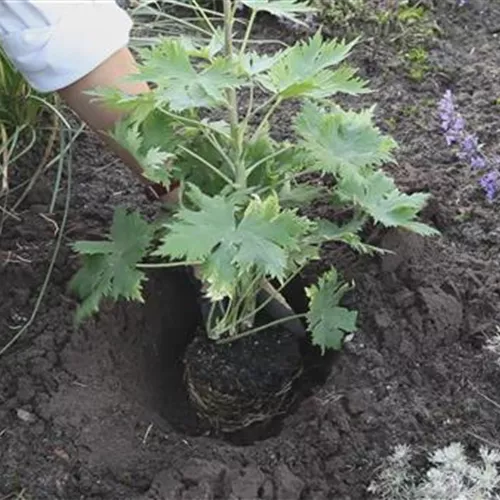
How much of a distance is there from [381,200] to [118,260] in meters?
0.44

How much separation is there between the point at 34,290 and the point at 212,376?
0.40 m

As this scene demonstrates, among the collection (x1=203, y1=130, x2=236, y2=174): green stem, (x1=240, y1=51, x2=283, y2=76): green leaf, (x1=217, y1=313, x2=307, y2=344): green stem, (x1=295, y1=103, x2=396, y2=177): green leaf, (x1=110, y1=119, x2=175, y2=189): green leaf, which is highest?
(x1=240, y1=51, x2=283, y2=76): green leaf

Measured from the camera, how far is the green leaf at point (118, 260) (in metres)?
1.86

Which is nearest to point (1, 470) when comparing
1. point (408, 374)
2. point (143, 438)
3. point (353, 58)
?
point (143, 438)

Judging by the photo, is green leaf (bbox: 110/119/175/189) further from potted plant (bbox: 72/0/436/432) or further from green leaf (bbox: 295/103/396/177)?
green leaf (bbox: 295/103/396/177)

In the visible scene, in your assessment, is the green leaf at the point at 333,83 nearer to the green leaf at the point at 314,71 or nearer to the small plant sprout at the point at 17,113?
the green leaf at the point at 314,71

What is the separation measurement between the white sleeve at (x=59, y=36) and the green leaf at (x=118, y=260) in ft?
0.80

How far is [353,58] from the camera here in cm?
277

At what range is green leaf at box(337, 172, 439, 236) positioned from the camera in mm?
1919

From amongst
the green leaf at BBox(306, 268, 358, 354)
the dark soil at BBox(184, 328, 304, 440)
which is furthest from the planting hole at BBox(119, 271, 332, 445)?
the green leaf at BBox(306, 268, 358, 354)

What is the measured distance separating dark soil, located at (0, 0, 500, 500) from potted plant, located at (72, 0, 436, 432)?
0.10 meters

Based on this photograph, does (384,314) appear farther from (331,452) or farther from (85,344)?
(85,344)

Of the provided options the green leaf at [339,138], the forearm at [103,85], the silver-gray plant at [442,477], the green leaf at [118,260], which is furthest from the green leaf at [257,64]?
the silver-gray plant at [442,477]

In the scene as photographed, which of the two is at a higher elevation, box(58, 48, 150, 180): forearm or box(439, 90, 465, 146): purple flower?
box(58, 48, 150, 180): forearm
